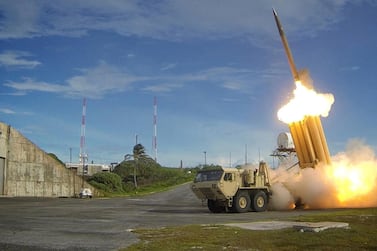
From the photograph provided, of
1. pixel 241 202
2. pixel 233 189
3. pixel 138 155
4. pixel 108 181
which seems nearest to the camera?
pixel 233 189

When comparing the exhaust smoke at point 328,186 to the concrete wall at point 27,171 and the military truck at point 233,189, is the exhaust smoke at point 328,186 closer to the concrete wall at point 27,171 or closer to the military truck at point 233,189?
the military truck at point 233,189

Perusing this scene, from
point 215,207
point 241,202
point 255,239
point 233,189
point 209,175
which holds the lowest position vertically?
point 255,239

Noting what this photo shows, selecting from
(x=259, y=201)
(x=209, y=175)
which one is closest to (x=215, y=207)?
(x=209, y=175)

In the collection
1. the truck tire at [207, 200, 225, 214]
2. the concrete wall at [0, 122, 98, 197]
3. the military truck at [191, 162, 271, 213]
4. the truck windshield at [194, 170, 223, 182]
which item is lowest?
the truck tire at [207, 200, 225, 214]

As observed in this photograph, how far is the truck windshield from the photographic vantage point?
96.1ft

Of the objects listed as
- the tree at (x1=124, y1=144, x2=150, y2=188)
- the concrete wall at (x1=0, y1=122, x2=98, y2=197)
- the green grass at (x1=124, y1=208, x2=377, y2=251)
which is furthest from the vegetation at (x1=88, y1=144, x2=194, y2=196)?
the green grass at (x1=124, y1=208, x2=377, y2=251)

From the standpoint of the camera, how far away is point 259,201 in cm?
3058

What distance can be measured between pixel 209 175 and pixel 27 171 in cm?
2503

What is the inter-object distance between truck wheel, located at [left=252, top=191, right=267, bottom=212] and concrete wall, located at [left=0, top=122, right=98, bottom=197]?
84.1 ft

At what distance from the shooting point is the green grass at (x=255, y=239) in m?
12.1

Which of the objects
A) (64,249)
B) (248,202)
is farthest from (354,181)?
(64,249)

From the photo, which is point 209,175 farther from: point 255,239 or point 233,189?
point 255,239

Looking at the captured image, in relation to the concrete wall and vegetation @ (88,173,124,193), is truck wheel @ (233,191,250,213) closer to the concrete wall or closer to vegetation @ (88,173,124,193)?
the concrete wall

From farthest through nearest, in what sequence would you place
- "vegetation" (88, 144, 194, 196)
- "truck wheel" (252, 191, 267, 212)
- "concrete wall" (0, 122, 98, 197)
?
"vegetation" (88, 144, 194, 196)
"concrete wall" (0, 122, 98, 197)
"truck wheel" (252, 191, 267, 212)
